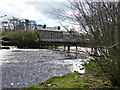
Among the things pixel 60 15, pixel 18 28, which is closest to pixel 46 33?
pixel 18 28

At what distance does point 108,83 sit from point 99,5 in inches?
95.0

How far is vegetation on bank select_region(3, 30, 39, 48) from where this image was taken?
7281cm

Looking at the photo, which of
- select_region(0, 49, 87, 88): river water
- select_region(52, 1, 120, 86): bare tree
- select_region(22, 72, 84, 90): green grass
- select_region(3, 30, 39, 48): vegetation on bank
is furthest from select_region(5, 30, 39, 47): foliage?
select_region(52, 1, 120, 86): bare tree

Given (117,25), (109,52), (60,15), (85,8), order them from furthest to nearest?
(60,15)
(85,8)
(109,52)
(117,25)

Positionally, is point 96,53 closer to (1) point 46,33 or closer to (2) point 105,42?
(2) point 105,42

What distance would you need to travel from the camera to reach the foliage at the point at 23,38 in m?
73.1

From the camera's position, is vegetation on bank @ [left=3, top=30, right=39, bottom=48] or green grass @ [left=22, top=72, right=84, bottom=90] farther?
vegetation on bank @ [left=3, top=30, right=39, bottom=48]

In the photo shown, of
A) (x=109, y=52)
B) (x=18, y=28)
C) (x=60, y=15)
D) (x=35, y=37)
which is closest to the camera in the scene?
(x=109, y=52)

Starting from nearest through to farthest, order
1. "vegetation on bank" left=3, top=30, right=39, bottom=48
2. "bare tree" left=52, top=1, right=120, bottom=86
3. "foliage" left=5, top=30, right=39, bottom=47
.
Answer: "bare tree" left=52, top=1, right=120, bottom=86
"vegetation on bank" left=3, top=30, right=39, bottom=48
"foliage" left=5, top=30, right=39, bottom=47

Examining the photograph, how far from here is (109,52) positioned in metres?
5.16

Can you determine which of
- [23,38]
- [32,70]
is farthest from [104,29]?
[23,38]

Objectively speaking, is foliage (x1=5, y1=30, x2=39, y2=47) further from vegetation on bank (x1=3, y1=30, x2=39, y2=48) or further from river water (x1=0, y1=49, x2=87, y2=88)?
river water (x1=0, y1=49, x2=87, y2=88)

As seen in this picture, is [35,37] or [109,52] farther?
[35,37]

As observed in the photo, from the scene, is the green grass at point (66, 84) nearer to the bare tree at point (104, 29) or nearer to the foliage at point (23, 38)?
the bare tree at point (104, 29)
